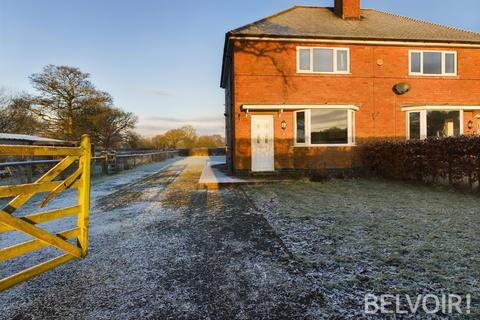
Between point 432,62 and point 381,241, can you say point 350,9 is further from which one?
point 381,241

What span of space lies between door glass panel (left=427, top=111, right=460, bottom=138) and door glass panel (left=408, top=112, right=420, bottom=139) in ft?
1.44

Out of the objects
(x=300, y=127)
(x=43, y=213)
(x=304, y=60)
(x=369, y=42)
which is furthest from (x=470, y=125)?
(x=43, y=213)

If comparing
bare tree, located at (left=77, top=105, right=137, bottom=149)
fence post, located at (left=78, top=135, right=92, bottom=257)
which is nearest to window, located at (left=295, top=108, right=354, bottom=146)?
fence post, located at (left=78, top=135, right=92, bottom=257)

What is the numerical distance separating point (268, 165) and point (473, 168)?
652 cm

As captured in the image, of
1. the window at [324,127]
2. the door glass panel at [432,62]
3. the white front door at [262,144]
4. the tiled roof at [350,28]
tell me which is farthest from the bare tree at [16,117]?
the door glass panel at [432,62]

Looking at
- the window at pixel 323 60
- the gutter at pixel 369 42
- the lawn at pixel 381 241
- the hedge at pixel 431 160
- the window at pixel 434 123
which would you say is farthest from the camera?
the window at pixel 434 123

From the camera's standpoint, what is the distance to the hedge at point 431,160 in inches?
271

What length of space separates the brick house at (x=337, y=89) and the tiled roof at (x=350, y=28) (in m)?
0.06

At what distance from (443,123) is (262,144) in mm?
8448

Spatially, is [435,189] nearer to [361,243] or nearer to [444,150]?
[444,150]

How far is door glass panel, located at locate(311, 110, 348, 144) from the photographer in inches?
421

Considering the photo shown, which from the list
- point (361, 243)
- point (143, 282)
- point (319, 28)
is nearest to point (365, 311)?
point (361, 243)

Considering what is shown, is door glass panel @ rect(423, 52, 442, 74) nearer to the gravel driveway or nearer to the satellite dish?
the satellite dish

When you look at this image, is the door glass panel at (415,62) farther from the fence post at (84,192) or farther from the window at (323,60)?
the fence post at (84,192)
